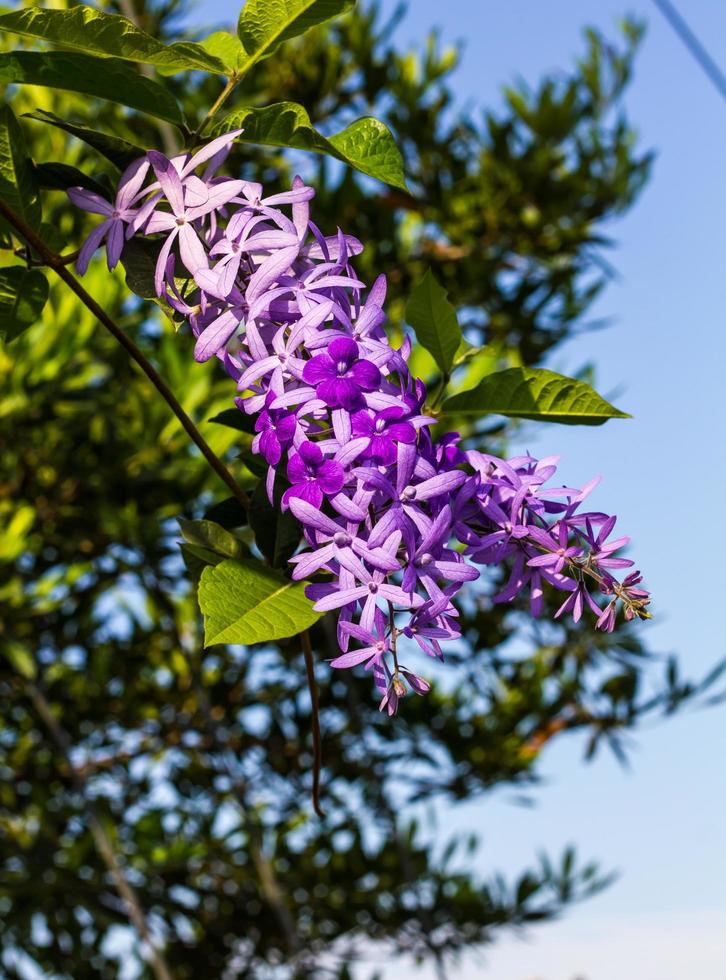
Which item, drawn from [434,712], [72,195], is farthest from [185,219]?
[434,712]

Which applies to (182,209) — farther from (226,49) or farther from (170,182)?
(226,49)

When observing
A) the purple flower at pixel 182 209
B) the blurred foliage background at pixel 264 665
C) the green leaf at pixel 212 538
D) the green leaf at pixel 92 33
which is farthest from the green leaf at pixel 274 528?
the blurred foliage background at pixel 264 665

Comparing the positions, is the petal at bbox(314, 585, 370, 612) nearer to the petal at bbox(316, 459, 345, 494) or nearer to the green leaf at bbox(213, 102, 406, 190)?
the petal at bbox(316, 459, 345, 494)

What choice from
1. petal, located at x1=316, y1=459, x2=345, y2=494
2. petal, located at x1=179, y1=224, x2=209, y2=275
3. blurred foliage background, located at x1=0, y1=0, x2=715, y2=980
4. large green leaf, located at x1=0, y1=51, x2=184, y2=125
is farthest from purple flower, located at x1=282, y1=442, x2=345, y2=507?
blurred foliage background, located at x1=0, y1=0, x2=715, y2=980

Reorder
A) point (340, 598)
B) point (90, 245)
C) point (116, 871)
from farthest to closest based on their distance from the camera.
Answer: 1. point (116, 871)
2. point (90, 245)
3. point (340, 598)

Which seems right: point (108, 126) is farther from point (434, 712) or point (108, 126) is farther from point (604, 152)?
point (434, 712)

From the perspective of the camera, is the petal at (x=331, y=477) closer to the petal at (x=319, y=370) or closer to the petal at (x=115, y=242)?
the petal at (x=319, y=370)

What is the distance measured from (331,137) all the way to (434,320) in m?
0.13

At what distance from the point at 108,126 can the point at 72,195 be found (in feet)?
7.96

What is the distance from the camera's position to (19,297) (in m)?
0.61

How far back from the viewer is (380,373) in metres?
0.49

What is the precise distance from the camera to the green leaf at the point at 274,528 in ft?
1.74

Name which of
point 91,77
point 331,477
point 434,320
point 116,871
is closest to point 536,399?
point 434,320

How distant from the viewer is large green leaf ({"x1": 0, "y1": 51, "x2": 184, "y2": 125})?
0.53m
